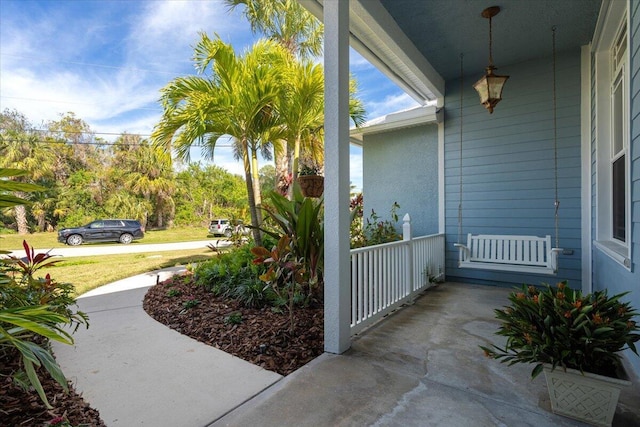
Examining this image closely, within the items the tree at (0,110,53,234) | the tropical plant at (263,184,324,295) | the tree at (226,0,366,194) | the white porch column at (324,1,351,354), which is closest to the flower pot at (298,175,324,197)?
the tropical plant at (263,184,324,295)

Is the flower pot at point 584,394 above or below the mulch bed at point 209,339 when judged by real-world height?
above

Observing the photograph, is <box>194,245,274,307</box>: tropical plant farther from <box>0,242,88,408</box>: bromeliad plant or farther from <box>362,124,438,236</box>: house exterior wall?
<box>362,124,438,236</box>: house exterior wall

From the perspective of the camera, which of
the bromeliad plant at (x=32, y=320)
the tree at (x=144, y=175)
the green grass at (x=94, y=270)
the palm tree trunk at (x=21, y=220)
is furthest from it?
the tree at (x=144, y=175)

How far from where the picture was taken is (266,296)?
378 centimetres

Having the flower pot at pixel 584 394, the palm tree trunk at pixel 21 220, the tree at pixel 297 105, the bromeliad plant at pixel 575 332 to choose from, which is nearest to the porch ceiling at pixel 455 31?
the tree at pixel 297 105

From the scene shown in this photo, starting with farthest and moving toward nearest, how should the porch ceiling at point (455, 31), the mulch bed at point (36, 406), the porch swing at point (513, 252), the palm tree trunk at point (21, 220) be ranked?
the palm tree trunk at point (21, 220) → the porch swing at point (513, 252) → the porch ceiling at point (455, 31) → the mulch bed at point (36, 406)

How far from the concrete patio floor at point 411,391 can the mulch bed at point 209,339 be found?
354mm

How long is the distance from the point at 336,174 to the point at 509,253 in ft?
11.3

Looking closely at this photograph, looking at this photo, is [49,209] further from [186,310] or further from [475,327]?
[475,327]

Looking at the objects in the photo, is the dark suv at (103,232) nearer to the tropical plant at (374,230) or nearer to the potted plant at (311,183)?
the tropical plant at (374,230)

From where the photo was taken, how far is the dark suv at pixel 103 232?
12652 mm

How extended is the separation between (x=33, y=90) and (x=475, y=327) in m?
20.1

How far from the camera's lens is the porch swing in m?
4.08

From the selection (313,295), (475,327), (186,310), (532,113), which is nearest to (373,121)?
(532,113)
